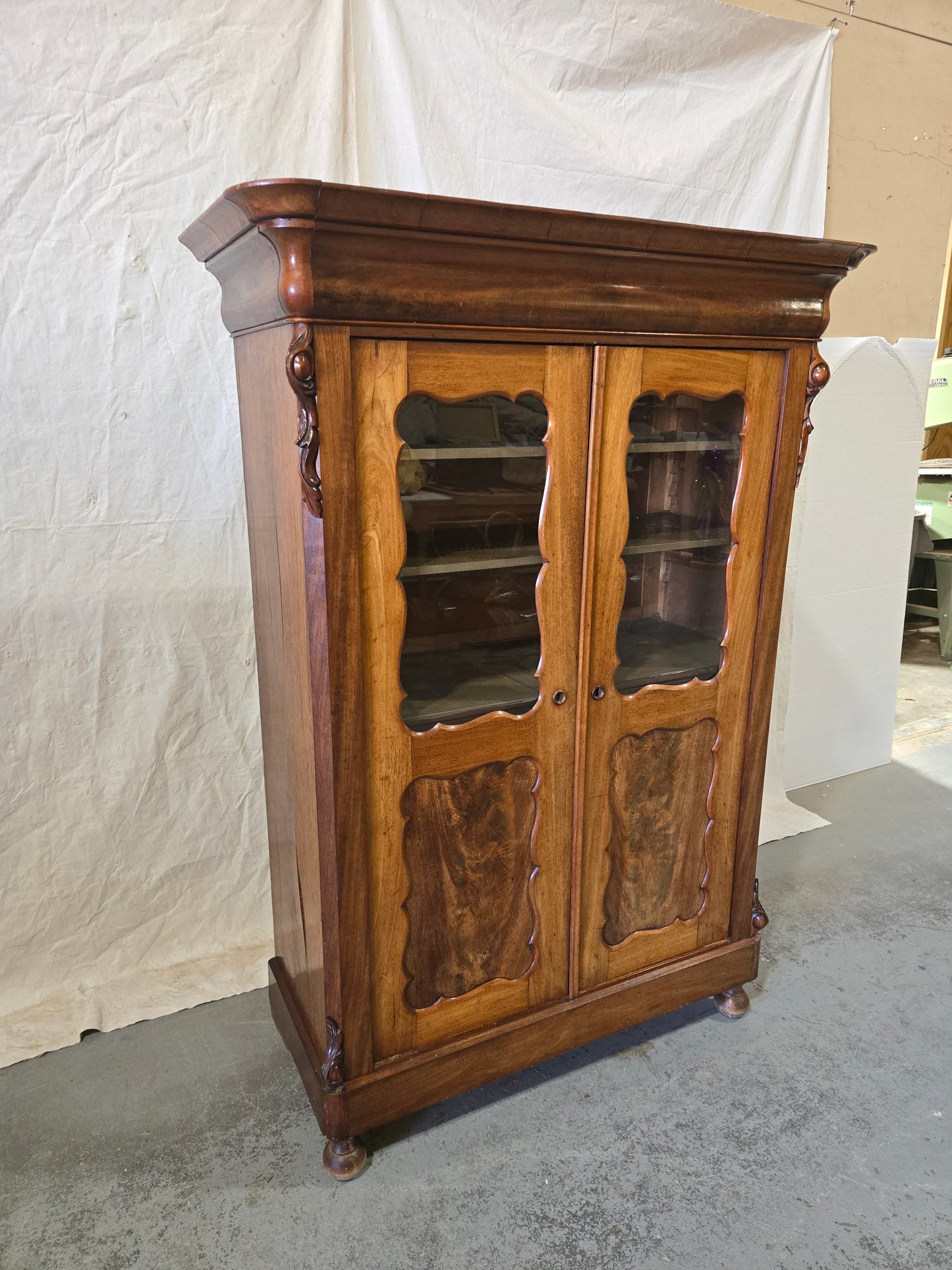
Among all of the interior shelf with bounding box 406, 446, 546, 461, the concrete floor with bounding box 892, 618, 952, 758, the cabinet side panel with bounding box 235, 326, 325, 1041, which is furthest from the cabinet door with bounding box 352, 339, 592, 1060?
the concrete floor with bounding box 892, 618, 952, 758

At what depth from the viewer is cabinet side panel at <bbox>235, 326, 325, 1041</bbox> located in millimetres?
1324

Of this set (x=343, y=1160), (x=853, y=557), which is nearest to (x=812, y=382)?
(x=853, y=557)

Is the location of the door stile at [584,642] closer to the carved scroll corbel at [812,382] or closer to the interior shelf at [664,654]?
the interior shelf at [664,654]

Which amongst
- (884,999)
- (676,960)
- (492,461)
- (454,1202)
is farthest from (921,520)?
(454,1202)

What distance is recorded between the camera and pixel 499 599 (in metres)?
1.51

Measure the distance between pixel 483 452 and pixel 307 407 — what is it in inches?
13.1

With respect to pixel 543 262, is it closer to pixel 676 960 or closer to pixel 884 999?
pixel 676 960

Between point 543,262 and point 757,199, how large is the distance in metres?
1.38

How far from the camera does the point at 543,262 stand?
4.25ft

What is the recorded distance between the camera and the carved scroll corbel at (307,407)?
1156 mm

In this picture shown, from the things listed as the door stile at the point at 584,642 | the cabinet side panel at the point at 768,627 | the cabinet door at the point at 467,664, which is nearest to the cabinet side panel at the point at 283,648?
the cabinet door at the point at 467,664

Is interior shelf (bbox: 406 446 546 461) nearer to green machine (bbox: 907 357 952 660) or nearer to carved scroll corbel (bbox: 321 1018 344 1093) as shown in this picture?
carved scroll corbel (bbox: 321 1018 344 1093)

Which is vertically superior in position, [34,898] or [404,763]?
[404,763]

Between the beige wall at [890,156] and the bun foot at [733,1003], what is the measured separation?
6.99 ft
